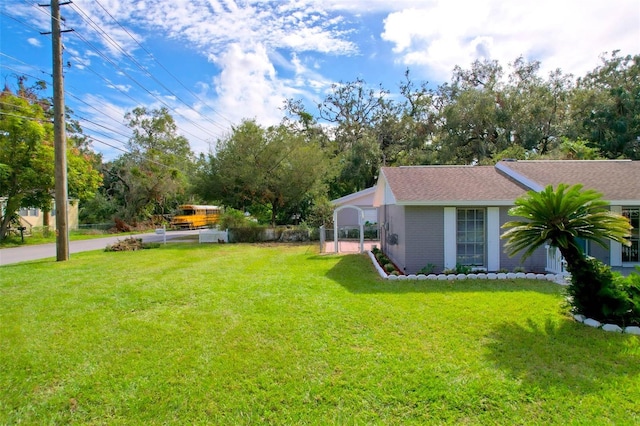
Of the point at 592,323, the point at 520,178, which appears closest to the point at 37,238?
the point at 520,178

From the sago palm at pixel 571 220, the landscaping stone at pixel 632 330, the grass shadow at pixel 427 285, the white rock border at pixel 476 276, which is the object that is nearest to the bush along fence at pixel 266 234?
the grass shadow at pixel 427 285

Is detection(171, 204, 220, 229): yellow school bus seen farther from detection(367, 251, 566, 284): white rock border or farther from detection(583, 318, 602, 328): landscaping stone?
detection(583, 318, 602, 328): landscaping stone

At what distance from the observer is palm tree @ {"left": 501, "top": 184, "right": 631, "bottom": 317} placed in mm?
5605

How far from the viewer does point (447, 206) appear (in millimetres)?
9695

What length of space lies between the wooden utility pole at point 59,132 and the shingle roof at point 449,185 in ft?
37.3

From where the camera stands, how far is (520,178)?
35.9ft

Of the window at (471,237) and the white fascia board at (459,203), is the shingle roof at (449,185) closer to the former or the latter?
the white fascia board at (459,203)

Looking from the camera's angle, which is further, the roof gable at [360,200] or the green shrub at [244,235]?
the roof gable at [360,200]

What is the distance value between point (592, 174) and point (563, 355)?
9.42m

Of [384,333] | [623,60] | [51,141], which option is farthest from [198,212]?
[623,60]

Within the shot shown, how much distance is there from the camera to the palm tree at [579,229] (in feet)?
18.4

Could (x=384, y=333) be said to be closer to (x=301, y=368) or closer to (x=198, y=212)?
(x=301, y=368)

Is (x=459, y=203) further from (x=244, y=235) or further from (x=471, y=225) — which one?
(x=244, y=235)

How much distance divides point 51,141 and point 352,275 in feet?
65.8
